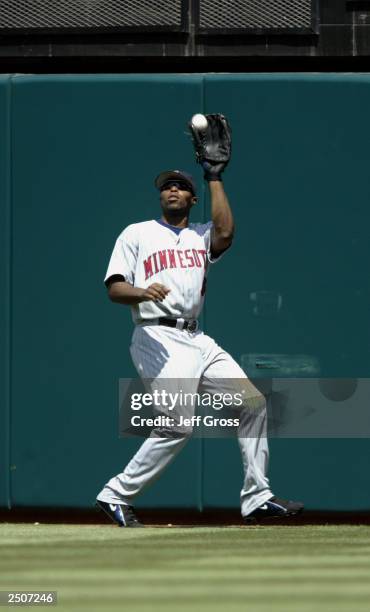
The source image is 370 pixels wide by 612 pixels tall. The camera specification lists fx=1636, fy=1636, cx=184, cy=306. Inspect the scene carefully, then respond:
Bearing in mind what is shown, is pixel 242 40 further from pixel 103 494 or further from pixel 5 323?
pixel 103 494

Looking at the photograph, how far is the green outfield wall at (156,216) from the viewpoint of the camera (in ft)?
30.8

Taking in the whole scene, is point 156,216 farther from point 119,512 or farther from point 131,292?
point 119,512

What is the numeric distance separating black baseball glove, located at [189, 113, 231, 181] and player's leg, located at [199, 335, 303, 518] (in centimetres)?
93

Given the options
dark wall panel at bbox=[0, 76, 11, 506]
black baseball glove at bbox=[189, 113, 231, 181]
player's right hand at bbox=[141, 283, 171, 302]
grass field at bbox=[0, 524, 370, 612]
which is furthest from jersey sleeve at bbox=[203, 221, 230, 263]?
grass field at bbox=[0, 524, 370, 612]

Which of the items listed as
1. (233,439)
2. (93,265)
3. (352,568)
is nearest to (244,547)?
(352,568)

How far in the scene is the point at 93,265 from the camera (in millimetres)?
9484

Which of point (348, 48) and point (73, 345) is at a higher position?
point (348, 48)

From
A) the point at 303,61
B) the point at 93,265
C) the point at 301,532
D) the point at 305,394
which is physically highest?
the point at 303,61

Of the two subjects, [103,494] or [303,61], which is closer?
[103,494]

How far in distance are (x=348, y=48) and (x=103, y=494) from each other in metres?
→ 3.24

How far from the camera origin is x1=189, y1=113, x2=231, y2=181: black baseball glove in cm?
868

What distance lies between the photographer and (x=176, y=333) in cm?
872

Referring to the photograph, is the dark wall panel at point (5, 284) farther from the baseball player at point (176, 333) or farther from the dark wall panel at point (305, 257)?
the dark wall panel at point (305, 257)

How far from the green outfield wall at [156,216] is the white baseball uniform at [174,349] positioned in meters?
0.57
